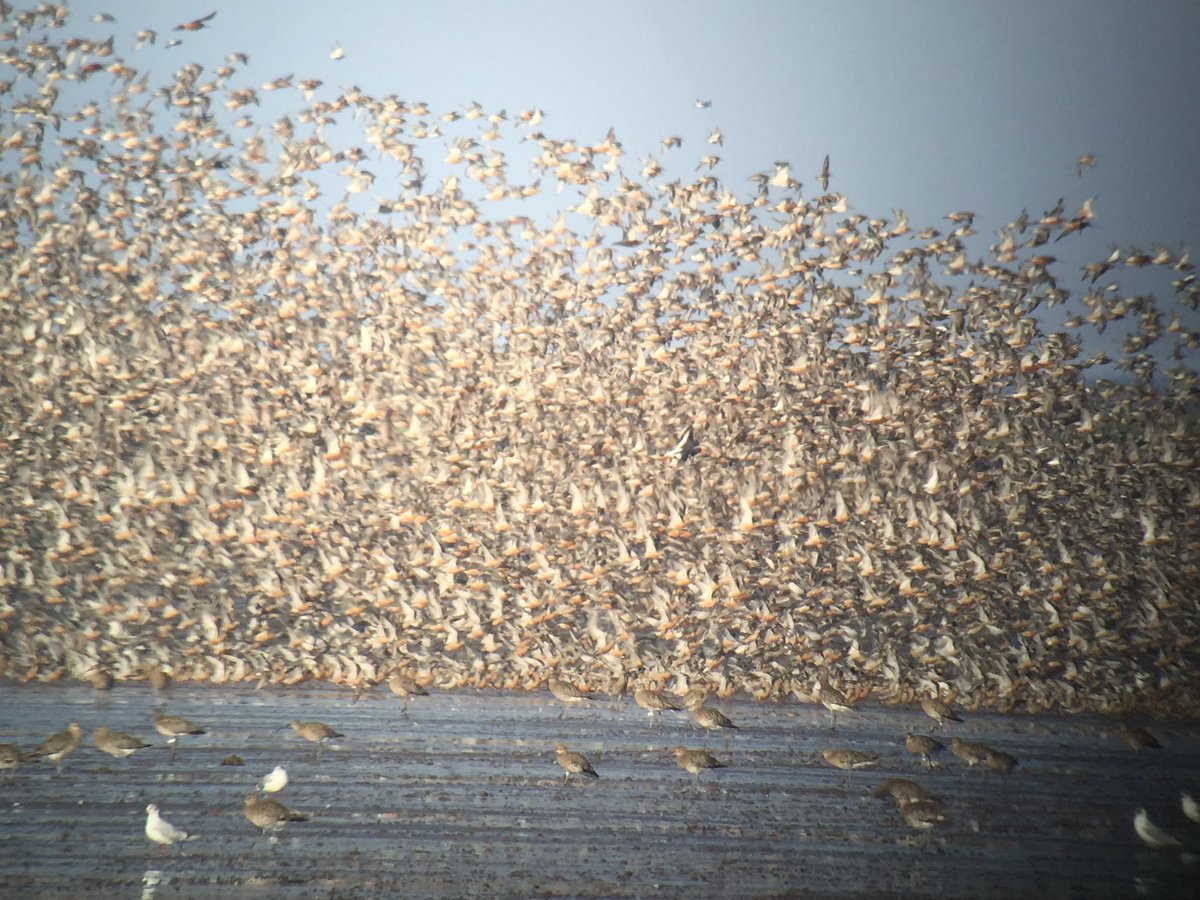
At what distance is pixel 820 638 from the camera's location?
18.0 ft

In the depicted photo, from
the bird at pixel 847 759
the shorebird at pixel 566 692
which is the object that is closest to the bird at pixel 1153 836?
the bird at pixel 847 759

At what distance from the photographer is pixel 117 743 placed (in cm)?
396

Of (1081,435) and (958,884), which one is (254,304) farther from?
(1081,435)

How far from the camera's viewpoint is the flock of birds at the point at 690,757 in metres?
3.25

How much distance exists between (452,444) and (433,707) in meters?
1.68

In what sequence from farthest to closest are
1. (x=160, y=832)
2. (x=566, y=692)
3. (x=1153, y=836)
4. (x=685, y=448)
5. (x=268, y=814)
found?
(x=685, y=448)
(x=566, y=692)
(x=1153, y=836)
(x=268, y=814)
(x=160, y=832)

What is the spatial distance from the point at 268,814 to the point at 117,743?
1.25m

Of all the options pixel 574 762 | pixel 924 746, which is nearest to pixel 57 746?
pixel 574 762

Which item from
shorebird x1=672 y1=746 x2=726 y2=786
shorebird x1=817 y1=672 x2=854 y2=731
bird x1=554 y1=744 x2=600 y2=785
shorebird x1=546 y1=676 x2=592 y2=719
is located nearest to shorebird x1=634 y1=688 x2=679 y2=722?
shorebird x1=546 y1=676 x2=592 y2=719

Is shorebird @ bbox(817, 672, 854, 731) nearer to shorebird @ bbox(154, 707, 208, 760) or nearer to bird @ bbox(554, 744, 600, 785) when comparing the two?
bird @ bbox(554, 744, 600, 785)

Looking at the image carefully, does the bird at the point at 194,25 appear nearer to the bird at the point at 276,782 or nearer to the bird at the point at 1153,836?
the bird at the point at 276,782

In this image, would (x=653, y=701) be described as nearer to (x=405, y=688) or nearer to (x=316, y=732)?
(x=405, y=688)

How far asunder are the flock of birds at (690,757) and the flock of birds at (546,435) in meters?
0.69

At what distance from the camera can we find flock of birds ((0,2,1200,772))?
18.2 feet
